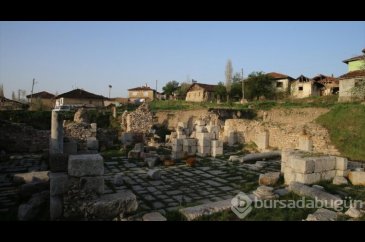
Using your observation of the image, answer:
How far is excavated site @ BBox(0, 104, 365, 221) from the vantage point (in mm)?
5625

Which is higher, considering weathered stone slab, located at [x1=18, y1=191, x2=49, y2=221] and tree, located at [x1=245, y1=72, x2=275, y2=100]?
tree, located at [x1=245, y1=72, x2=275, y2=100]

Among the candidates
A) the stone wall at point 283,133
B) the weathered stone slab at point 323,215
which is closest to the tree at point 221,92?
the stone wall at point 283,133

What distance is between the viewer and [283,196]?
23.1 feet

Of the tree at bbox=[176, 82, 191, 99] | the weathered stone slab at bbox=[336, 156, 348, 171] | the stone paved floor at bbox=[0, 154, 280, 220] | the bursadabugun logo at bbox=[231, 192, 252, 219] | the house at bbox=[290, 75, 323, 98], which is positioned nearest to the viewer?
the bursadabugun logo at bbox=[231, 192, 252, 219]

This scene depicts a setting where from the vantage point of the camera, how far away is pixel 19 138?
1695 cm

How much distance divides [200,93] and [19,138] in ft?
149

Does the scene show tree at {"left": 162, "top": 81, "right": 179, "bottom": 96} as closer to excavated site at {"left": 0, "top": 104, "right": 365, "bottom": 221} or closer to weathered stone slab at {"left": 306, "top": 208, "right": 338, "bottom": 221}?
excavated site at {"left": 0, "top": 104, "right": 365, "bottom": 221}

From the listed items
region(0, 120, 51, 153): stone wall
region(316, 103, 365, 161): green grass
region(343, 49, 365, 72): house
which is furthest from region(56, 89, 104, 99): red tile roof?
region(343, 49, 365, 72): house

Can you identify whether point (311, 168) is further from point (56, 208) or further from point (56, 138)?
point (56, 138)

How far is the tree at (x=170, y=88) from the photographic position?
67312mm

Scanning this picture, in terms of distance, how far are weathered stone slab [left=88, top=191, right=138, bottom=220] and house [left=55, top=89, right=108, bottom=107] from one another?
136 ft

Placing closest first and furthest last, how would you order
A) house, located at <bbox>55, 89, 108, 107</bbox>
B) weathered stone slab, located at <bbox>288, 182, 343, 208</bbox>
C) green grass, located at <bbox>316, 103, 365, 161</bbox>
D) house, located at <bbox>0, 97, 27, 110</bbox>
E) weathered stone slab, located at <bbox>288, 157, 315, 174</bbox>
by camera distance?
weathered stone slab, located at <bbox>288, 182, 343, 208</bbox>, weathered stone slab, located at <bbox>288, 157, 315, 174</bbox>, green grass, located at <bbox>316, 103, 365, 161</bbox>, house, located at <bbox>0, 97, 27, 110</bbox>, house, located at <bbox>55, 89, 108, 107</bbox>
